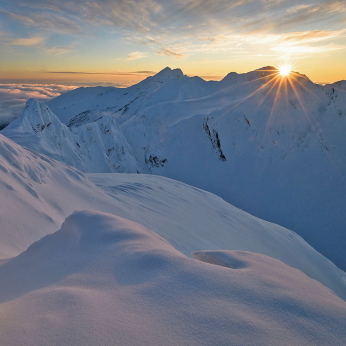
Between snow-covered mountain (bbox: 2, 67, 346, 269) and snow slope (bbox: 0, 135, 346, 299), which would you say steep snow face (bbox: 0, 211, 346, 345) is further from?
snow-covered mountain (bbox: 2, 67, 346, 269)

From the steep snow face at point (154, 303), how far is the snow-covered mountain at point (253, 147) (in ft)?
75.6

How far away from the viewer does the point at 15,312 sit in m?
1.88

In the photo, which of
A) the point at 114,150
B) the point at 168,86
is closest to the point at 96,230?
the point at 114,150

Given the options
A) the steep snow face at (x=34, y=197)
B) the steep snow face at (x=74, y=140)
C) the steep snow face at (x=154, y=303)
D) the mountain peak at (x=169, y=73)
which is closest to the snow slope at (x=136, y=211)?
the steep snow face at (x=34, y=197)

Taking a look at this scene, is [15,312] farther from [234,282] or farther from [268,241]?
[268,241]

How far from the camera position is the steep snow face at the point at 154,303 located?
63.1 inches

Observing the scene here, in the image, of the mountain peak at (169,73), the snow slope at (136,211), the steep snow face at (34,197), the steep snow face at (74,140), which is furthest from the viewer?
the mountain peak at (169,73)

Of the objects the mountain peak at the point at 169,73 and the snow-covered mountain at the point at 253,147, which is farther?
the mountain peak at the point at 169,73

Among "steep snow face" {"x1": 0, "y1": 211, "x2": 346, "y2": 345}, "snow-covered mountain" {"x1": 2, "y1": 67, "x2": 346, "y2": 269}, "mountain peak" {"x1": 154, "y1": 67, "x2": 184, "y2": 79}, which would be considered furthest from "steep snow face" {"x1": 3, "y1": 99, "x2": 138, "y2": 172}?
"mountain peak" {"x1": 154, "y1": 67, "x2": 184, "y2": 79}

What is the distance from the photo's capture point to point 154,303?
1922mm

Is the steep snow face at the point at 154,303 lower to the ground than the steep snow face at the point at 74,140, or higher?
higher

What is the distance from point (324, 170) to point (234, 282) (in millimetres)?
36577

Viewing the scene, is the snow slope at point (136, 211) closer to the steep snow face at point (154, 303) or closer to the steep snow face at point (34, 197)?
the steep snow face at point (34, 197)

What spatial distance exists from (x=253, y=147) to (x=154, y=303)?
122ft
